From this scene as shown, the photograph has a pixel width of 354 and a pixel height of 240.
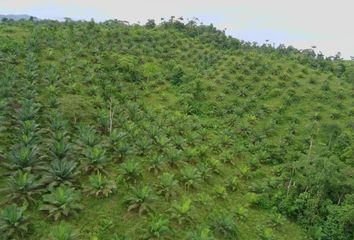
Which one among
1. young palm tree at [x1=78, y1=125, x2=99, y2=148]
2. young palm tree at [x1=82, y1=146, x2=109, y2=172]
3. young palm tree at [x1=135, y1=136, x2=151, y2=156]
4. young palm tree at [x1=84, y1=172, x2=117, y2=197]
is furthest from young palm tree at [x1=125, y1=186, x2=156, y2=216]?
young palm tree at [x1=135, y1=136, x2=151, y2=156]

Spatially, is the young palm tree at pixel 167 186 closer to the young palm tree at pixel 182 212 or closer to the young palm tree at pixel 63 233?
the young palm tree at pixel 182 212

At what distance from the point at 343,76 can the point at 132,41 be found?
33648 millimetres

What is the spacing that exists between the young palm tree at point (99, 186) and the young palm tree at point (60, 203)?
1.42 meters

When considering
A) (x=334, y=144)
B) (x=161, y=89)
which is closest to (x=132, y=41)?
(x=161, y=89)

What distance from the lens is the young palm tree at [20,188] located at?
18594mm

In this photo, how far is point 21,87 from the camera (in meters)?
31.7

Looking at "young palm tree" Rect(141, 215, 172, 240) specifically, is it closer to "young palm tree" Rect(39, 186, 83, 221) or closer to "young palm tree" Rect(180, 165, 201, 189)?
"young palm tree" Rect(39, 186, 83, 221)

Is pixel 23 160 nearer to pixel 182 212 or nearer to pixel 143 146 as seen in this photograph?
pixel 143 146

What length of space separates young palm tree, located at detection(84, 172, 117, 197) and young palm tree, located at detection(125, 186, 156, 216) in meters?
1.18

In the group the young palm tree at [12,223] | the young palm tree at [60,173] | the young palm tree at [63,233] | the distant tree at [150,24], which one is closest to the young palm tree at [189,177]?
the young palm tree at [60,173]

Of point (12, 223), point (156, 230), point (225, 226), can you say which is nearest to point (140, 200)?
point (156, 230)

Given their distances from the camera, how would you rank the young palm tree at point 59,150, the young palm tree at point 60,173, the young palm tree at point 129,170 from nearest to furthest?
the young palm tree at point 60,173, the young palm tree at point 59,150, the young palm tree at point 129,170

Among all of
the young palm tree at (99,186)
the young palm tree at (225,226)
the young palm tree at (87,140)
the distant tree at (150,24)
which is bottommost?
the young palm tree at (225,226)

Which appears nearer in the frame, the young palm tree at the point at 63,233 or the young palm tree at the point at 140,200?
the young palm tree at the point at 63,233
